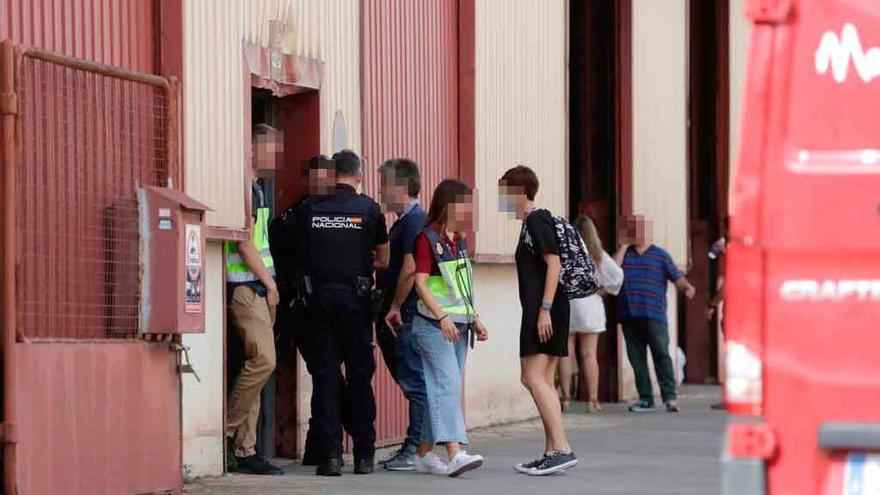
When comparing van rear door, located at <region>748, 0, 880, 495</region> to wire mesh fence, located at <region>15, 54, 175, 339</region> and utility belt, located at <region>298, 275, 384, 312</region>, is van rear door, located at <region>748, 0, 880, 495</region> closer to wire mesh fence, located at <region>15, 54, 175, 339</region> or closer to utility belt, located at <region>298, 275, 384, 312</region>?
wire mesh fence, located at <region>15, 54, 175, 339</region>

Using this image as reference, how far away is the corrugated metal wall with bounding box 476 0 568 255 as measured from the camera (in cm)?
1606

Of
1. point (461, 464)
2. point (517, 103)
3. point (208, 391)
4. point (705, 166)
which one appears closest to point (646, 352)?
point (517, 103)

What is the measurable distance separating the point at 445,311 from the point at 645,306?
6.73 m

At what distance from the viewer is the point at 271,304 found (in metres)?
11.5

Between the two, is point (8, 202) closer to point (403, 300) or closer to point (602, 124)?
point (403, 300)

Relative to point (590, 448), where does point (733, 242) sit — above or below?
above

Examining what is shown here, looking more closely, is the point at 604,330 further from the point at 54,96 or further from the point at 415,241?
the point at 54,96

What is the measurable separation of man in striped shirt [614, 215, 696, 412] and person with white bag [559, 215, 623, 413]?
0.29m

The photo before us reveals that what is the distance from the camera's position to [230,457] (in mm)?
11703

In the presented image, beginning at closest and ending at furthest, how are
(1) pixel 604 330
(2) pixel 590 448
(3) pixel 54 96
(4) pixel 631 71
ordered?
(3) pixel 54 96
(2) pixel 590 448
(1) pixel 604 330
(4) pixel 631 71

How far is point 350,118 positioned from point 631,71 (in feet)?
23.0

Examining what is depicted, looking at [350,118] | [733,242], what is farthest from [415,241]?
[733,242]

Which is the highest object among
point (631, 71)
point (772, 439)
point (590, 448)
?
point (631, 71)

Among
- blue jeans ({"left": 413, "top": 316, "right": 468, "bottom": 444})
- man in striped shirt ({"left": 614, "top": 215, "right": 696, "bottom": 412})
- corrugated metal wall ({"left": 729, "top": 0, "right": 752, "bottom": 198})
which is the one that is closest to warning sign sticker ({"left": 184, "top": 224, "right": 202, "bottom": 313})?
blue jeans ({"left": 413, "top": 316, "right": 468, "bottom": 444})
